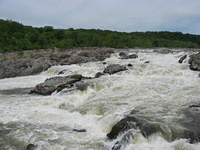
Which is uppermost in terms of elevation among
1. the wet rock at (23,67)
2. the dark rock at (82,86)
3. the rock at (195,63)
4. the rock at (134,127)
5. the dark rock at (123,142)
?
the rock at (195,63)

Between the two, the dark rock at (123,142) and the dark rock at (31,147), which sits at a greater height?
the dark rock at (123,142)

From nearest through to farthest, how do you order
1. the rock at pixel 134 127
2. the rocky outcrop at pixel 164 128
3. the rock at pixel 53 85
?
1. the rocky outcrop at pixel 164 128
2. the rock at pixel 134 127
3. the rock at pixel 53 85

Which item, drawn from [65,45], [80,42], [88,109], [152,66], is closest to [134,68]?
[152,66]

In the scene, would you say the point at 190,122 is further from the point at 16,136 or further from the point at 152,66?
the point at 152,66

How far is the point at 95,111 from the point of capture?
10297 mm

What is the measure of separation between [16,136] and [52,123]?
1554 mm

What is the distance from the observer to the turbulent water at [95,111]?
24.3ft

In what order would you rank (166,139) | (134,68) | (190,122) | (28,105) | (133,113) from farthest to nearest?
(134,68) < (28,105) < (133,113) < (190,122) < (166,139)

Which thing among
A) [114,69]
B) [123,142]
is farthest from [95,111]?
[114,69]

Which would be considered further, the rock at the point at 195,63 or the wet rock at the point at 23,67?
the wet rock at the point at 23,67

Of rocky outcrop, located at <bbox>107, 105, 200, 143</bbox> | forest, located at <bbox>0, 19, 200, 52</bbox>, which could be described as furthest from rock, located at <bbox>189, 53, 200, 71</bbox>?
forest, located at <bbox>0, 19, 200, 52</bbox>

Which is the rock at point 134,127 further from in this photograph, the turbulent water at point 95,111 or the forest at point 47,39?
Result: the forest at point 47,39

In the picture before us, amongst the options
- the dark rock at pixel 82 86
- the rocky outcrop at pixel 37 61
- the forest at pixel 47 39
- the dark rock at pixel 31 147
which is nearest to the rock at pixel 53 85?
the dark rock at pixel 82 86

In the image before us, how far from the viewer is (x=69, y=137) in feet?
26.1
